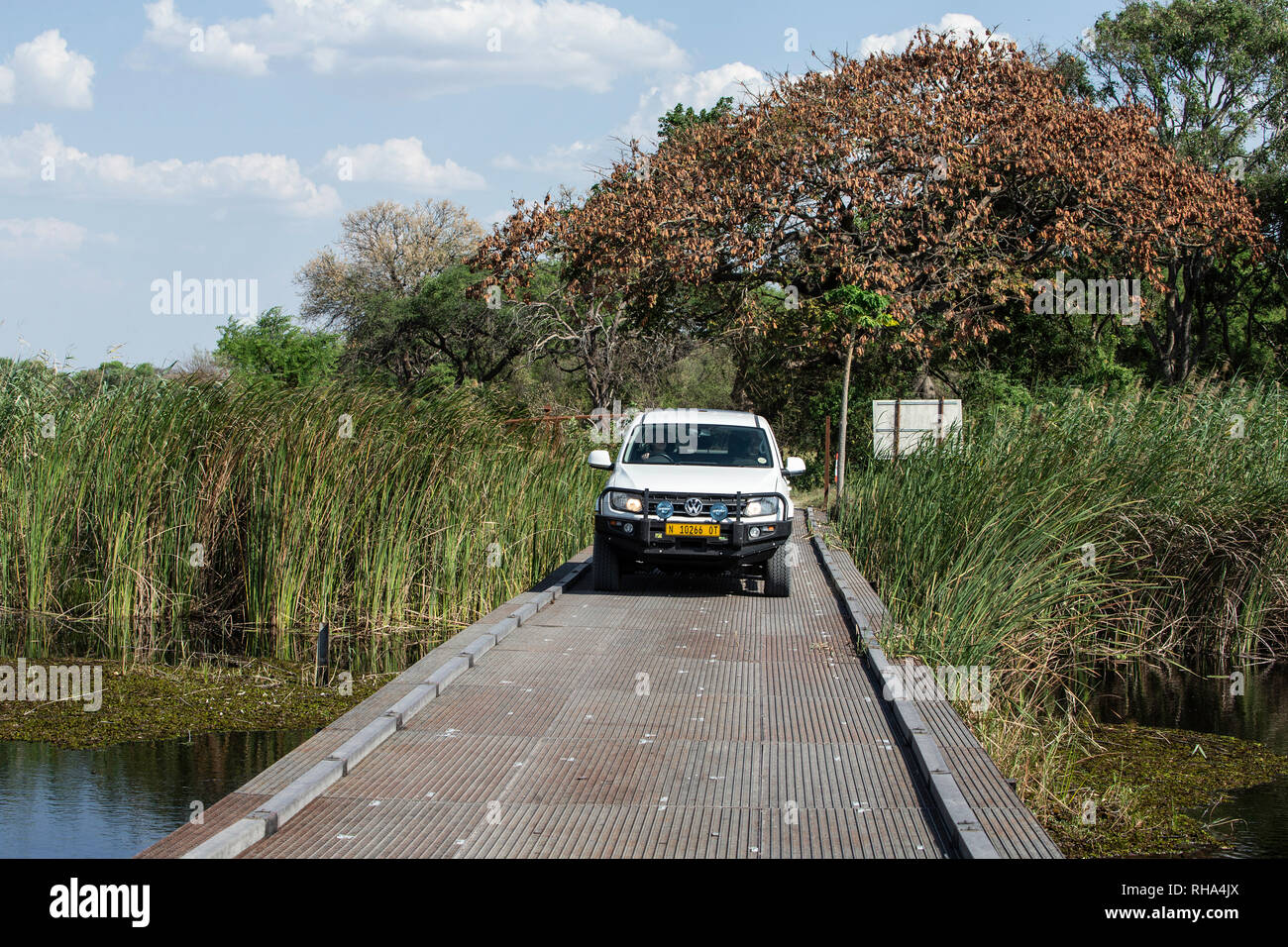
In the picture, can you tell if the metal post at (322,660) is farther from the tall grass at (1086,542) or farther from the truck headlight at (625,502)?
the tall grass at (1086,542)

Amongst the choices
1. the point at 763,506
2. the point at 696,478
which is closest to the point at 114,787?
the point at 696,478

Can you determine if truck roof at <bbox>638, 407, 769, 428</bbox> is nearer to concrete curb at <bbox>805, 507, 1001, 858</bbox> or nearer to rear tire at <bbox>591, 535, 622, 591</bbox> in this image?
rear tire at <bbox>591, 535, 622, 591</bbox>

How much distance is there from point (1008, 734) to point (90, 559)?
28.8 ft

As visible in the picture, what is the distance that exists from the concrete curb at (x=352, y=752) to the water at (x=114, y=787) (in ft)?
3.46

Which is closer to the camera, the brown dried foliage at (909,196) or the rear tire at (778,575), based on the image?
the rear tire at (778,575)

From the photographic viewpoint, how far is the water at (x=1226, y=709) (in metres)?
7.46

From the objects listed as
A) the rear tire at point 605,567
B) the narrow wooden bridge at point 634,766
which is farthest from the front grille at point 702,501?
the narrow wooden bridge at point 634,766

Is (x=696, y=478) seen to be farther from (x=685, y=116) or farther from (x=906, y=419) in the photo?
(x=685, y=116)

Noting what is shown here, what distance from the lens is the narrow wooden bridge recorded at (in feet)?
17.0

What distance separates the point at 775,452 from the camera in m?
12.9

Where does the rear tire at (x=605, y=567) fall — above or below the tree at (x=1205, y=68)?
below

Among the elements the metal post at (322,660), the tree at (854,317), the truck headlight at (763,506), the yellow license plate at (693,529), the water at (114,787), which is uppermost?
the tree at (854,317)
